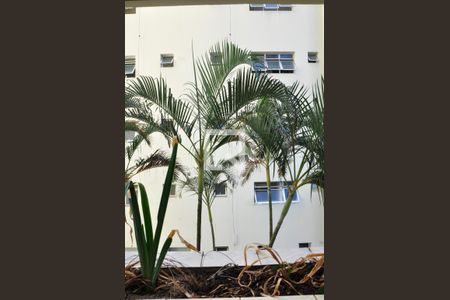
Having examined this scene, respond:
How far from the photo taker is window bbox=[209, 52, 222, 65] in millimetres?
3244

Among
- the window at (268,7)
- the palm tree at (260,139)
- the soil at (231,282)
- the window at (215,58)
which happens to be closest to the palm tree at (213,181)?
the palm tree at (260,139)

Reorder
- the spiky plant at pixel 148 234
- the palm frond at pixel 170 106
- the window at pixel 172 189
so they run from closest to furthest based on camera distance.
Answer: the spiky plant at pixel 148 234 → the window at pixel 172 189 → the palm frond at pixel 170 106

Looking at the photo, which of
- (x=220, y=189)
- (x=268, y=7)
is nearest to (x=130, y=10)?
(x=268, y=7)

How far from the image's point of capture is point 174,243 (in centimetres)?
303

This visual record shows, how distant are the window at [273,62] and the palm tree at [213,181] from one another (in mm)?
762

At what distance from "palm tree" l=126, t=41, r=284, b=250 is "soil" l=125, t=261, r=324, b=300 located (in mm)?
455

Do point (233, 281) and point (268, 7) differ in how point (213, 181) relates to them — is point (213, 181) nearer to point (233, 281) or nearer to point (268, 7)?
point (233, 281)

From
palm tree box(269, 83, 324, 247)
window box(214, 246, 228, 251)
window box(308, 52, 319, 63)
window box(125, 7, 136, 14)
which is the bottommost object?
window box(214, 246, 228, 251)

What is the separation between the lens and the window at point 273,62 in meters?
3.16

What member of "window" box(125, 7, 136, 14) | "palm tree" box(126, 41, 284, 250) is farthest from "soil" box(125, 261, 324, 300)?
"window" box(125, 7, 136, 14)

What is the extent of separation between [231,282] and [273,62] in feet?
5.34

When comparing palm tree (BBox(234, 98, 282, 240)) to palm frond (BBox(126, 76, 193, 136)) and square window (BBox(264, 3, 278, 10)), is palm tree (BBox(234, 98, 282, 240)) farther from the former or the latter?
square window (BBox(264, 3, 278, 10))

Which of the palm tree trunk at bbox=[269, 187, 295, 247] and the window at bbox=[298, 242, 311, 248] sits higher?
the palm tree trunk at bbox=[269, 187, 295, 247]

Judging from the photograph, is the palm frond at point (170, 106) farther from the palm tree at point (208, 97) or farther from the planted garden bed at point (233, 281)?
the planted garden bed at point (233, 281)
